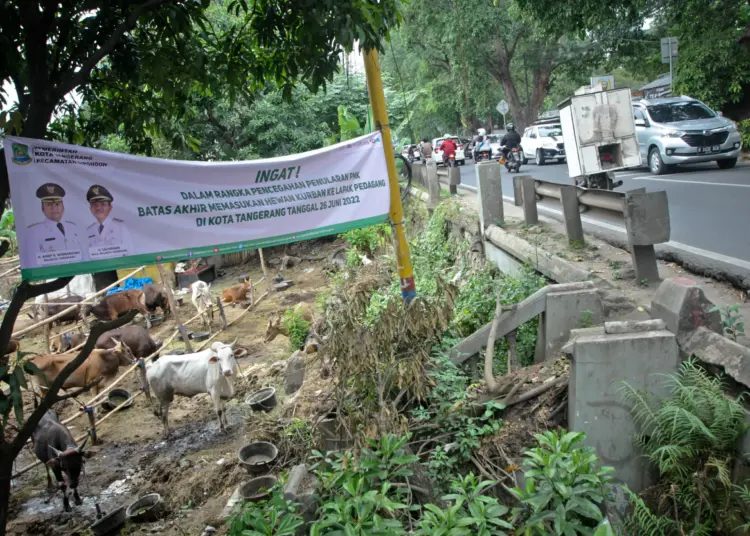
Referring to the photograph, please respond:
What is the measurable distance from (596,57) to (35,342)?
2711cm

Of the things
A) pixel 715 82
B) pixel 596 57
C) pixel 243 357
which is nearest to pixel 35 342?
pixel 243 357

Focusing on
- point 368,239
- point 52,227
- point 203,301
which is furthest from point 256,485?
point 368,239

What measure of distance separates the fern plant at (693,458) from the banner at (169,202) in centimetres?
253

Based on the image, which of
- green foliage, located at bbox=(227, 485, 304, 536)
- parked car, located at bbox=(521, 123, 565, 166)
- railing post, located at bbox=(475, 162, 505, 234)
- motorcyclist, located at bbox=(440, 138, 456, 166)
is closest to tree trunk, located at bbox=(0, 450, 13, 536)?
green foliage, located at bbox=(227, 485, 304, 536)

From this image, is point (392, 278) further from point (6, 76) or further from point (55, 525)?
point (6, 76)

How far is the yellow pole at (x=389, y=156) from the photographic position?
4801 millimetres

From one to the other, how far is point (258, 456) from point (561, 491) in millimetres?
3775

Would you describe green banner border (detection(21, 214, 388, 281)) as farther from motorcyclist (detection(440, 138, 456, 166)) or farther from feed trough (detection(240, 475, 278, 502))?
motorcyclist (detection(440, 138, 456, 166))

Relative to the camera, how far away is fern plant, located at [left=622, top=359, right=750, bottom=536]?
320 centimetres

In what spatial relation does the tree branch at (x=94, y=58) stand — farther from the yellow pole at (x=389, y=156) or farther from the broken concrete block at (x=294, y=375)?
the broken concrete block at (x=294, y=375)

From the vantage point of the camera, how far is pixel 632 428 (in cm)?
378

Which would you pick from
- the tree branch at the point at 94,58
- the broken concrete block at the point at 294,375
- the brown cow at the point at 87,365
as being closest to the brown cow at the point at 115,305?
the brown cow at the point at 87,365

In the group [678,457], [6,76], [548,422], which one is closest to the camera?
[678,457]

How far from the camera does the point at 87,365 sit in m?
9.55
